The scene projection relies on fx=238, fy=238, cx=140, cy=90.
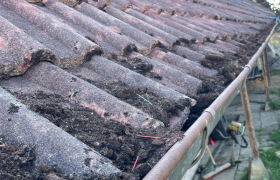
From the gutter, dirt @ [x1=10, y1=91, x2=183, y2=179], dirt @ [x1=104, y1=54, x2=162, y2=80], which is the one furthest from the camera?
dirt @ [x1=104, y1=54, x2=162, y2=80]

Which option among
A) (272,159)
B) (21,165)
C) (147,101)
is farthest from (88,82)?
(272,159)

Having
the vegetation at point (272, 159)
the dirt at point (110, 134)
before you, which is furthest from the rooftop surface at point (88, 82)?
the vegetation at point (272, 159)

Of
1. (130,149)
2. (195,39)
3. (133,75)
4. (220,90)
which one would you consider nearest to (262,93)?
(195,39)

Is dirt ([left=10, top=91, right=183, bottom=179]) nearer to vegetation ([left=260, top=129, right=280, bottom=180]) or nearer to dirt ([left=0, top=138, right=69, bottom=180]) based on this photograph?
dirt ([left=0, top=138, right=69, bottom=180])

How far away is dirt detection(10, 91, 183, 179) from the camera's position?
4.33 ft

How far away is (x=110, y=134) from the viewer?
1454 millimetres

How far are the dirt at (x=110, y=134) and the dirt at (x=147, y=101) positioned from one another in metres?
0.20

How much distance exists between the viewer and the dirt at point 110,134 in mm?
1318

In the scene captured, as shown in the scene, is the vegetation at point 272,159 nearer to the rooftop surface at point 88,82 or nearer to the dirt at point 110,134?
the rooftop surface at point 88,82

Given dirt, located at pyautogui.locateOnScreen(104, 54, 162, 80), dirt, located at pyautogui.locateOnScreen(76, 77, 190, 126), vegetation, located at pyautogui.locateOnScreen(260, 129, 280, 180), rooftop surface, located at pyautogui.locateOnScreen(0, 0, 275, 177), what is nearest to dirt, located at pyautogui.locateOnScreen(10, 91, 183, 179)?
rooftop surface, located at pyautogui.locateOnScreen(0, 0, 275, 177)

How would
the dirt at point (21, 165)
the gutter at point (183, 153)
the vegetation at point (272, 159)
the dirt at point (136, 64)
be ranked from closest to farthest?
the dirt at point (21, 165), the gutter at point (183, 153), the dirt at point (136, 64), the vegetation at point (272, 159)

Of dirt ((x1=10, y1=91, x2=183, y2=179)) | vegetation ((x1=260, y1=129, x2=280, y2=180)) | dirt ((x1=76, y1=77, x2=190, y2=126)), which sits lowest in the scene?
vegetation ((x1=260, y1=129, x2=280, y2=180))

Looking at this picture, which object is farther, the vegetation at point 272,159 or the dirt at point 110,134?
the vegetation at point 272,159

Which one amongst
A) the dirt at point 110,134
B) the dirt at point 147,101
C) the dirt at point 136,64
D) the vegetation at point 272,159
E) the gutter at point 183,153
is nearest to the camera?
the gutter at point 183,153
